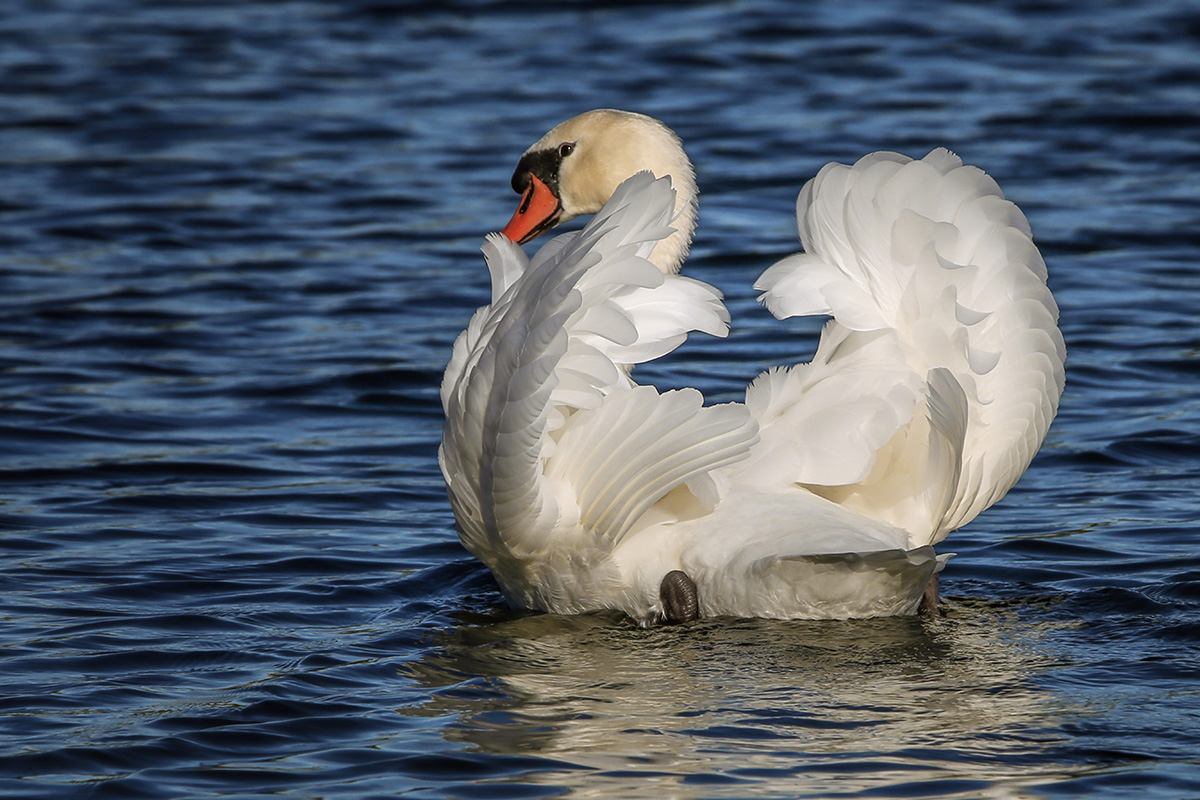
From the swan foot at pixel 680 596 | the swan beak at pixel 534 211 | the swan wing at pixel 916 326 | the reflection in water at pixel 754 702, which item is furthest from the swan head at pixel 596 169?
the reflection in water at pixel 754 702

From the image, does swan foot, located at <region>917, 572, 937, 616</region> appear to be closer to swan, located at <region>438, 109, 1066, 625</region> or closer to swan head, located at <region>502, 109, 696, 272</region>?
swan, located at <region>438, 109, 1066, 625</region>

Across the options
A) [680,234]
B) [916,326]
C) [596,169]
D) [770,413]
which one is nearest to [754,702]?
[770,413]

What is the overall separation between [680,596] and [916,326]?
1038 millimetres

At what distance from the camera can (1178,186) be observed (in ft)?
36.2

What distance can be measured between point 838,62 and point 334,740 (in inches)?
455

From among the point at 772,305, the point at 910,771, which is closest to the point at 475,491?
the point at 772,305

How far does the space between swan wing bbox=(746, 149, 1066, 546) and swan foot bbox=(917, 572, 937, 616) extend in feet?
0.48

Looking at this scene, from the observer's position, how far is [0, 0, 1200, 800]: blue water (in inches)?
160

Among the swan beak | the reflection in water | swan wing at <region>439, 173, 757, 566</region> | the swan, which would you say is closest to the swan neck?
the swan beak

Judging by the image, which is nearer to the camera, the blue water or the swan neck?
the blue water

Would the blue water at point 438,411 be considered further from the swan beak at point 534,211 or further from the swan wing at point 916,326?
the swan beak at point 534,211

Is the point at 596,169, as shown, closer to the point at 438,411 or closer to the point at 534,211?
the point at 534,211

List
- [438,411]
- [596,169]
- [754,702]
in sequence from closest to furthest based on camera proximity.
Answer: [754,702]
[596,169]
[438,411]

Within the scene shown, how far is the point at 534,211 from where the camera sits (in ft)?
21.2
